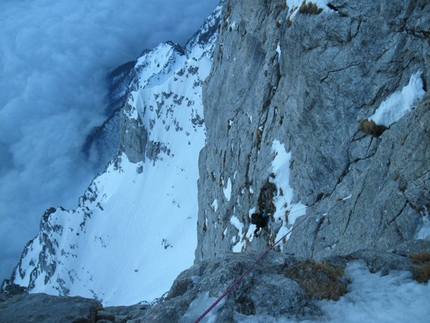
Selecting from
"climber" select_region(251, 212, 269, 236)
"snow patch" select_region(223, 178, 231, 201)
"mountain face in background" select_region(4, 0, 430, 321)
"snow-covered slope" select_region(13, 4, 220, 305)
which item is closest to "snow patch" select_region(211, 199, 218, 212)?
"mountain face in background" select_region(4, 0, 430, 321)

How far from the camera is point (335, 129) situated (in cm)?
1938

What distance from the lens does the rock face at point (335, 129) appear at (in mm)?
12953

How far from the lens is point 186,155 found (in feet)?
509

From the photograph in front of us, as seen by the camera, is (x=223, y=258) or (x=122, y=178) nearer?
(x=223, y=258)

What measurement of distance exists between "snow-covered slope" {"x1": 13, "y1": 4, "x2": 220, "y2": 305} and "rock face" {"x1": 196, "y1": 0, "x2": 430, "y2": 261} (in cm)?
9368

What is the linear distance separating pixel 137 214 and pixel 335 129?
14398 cm

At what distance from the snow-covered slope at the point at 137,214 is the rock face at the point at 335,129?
93.7m

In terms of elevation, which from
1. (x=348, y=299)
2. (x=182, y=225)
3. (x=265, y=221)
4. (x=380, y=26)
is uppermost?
(x=182, y=225)

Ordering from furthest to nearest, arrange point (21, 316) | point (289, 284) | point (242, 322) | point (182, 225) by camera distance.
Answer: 1. point (182, 225)
2. point (21, 316)
3. point (289, 284)
4. point (242, 322)

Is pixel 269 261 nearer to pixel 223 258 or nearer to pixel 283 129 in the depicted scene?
pixel 223 258

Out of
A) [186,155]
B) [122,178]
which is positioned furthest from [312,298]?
[122,178]

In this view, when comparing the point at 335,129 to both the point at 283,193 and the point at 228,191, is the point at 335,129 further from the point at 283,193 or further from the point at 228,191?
the point at 228,191

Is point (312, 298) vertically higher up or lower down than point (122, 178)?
lower down

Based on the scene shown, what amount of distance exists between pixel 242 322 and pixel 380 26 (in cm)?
1590
